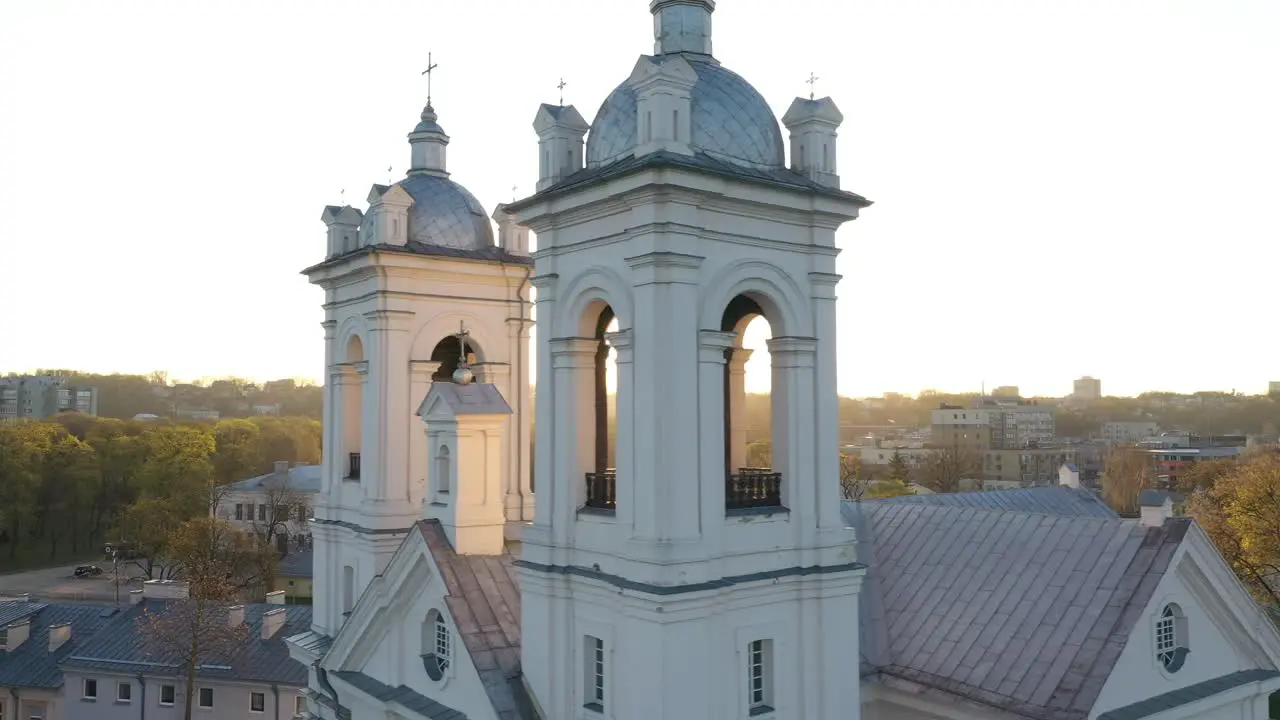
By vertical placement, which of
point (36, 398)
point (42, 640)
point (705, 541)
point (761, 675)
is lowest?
point (42, 640)

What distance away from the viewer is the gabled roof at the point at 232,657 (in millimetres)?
31969

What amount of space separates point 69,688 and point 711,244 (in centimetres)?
3134

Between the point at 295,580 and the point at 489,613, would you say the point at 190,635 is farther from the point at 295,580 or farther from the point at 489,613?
the point at 295,580

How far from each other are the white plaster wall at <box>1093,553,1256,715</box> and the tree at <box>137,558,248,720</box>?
26905 mm

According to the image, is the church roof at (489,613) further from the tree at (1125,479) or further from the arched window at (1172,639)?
the tree at (1125,479)

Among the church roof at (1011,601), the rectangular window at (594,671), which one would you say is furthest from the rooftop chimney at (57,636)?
the church roof at (1011,601)

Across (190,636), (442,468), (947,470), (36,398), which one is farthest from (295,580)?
(36,398)

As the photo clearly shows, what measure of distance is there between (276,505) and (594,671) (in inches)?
2365

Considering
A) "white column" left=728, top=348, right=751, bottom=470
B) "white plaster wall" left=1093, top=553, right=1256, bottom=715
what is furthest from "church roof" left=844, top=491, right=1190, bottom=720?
"white column" left=728, top=348, right=751, bottom=470

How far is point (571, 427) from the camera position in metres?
11.7

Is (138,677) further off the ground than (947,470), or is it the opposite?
(947,470)

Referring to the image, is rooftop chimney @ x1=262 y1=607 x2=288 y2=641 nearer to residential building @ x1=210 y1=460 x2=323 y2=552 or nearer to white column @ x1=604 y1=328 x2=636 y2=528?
white column @ x1=604 y1=328 x2=636 y2=528

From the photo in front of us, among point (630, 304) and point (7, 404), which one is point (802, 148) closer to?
point (630, 304)

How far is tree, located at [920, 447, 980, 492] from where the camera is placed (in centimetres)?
7950
